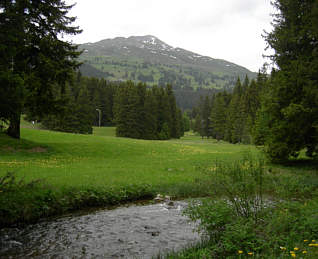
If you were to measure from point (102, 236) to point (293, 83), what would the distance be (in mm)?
15207

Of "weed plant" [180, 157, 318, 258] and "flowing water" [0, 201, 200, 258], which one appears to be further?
"flowing water" [0, 201, 200, 258]

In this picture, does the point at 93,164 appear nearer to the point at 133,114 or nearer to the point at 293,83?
the point at 293,83

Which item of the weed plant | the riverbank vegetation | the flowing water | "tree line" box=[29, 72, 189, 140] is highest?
"tree line" box=[29, 72, 189, 140]

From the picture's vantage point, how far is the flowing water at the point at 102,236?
24.6 feet

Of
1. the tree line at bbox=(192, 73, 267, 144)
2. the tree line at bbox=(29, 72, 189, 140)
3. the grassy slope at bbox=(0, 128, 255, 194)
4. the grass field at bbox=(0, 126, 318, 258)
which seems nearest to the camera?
the grass field at bbox=(0, 126, 318, 258)

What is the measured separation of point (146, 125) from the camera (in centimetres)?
6719

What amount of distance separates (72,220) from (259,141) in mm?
17206

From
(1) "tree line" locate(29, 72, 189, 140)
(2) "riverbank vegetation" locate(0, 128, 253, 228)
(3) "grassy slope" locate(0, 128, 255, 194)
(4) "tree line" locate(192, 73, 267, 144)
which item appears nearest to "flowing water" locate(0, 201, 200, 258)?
(2) "riverbank vegetation" locate(0, 128, 253, 228)

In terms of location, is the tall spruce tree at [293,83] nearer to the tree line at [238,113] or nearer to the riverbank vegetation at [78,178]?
the riverbank vegetation at [78,178]

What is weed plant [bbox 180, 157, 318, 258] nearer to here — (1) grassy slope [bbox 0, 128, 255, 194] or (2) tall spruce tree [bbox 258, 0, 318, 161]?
(1) grassy slope [bbox 0, 128, 255, 194]

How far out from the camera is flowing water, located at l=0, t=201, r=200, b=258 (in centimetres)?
749

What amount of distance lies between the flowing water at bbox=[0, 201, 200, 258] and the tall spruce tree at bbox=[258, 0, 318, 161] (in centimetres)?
1082

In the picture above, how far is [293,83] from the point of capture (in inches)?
699

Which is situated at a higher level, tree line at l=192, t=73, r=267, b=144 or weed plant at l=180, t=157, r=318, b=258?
tree line at l=192, t=73, r=267, b=144
